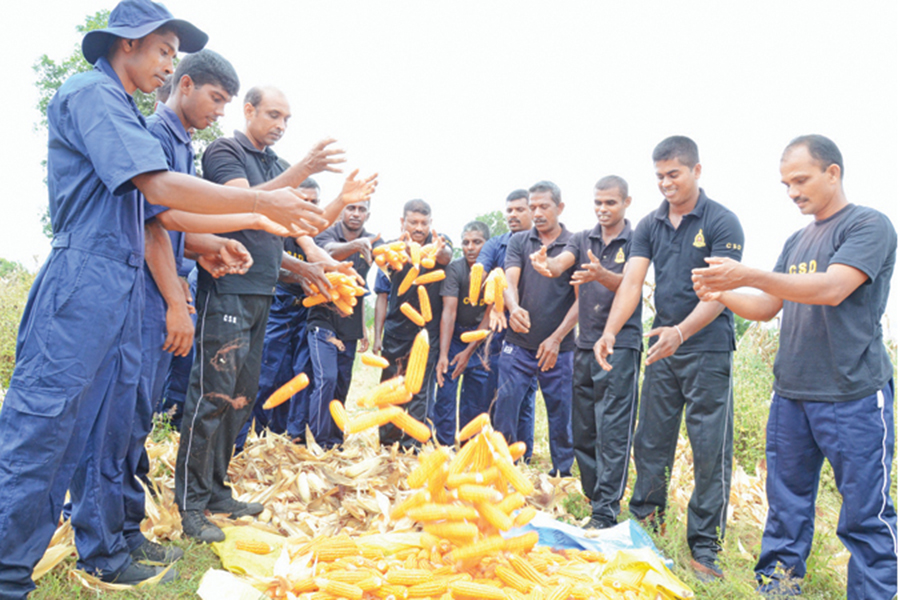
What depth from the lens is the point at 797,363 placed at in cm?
364

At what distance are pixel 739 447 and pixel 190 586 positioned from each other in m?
7.28

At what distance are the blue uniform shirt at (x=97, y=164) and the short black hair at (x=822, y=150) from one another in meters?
3.83

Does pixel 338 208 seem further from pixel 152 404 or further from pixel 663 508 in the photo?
pixel 663 508

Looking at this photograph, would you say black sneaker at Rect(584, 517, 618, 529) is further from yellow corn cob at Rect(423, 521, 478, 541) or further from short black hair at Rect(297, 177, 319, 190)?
short black hair at Rect(297, 177, 319, 190)

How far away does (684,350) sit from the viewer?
13.8 ft

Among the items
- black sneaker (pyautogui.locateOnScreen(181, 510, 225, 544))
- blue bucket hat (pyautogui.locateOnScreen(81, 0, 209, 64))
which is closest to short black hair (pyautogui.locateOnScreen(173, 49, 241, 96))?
blue bucket hat (pyautogui.locateOnScreen(81, 0, 209, 64))

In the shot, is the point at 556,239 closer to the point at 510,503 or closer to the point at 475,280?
the point at 475,280

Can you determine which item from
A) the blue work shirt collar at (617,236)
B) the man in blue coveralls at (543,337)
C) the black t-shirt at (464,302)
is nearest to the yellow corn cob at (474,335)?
the man in blue coveralls at (543,337)

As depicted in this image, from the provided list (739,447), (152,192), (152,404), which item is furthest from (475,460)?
(739,447)

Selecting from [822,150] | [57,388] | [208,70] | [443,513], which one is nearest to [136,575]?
[57,388]

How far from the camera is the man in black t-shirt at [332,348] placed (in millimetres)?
6035

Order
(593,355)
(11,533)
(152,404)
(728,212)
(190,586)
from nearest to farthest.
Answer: (11,533), (190,586), (152,404), (728,212), (593,355)

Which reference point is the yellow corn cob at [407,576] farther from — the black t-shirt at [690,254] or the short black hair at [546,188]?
the short black hair at [546,188]

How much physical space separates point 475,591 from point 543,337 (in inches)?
133
